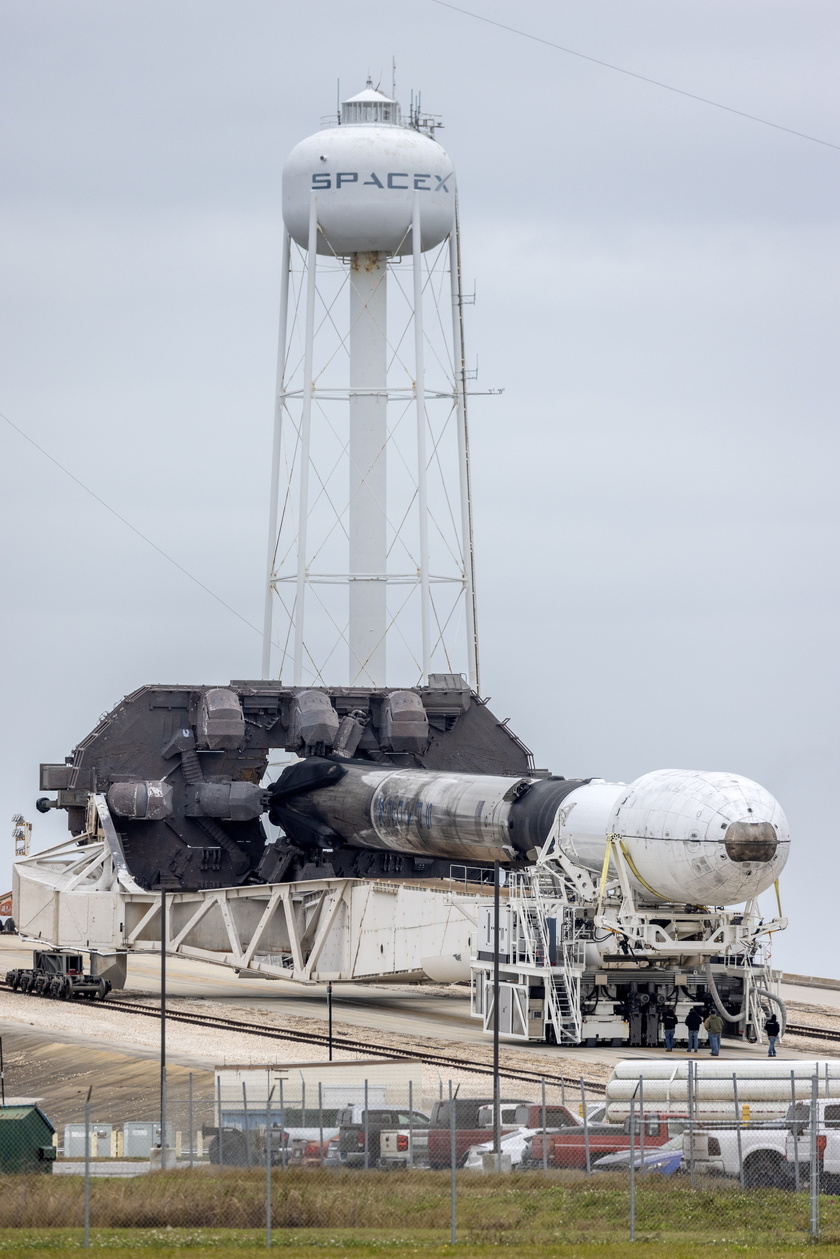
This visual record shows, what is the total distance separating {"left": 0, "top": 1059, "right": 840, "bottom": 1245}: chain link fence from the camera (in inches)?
971

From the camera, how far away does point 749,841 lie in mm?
38688

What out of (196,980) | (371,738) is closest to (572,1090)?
(371,738)

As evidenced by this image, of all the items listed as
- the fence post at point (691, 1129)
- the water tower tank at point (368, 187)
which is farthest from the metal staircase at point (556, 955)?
the water tower tank at point (368, 187)

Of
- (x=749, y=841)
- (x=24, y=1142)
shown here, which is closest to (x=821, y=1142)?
(x=24, y=1142)

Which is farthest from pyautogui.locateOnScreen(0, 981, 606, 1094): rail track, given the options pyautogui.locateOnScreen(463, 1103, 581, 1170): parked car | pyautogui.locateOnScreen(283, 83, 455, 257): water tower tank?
pyautogui.locateOnScreen(283, 83, 455, 257): water tower tank

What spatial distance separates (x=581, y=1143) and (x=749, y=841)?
457 inches

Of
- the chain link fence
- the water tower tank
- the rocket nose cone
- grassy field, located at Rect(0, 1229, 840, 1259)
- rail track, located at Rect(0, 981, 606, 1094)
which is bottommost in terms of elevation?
grassy field, located at Rect(0, 1229, 840, 1259)

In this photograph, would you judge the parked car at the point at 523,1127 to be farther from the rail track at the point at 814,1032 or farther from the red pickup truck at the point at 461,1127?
the rail track at the point at 814,1032

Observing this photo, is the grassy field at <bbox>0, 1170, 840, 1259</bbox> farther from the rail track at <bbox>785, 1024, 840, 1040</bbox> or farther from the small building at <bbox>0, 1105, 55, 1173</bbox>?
the rail track at <bbox>785, 1024, 840, 1040</bbox>

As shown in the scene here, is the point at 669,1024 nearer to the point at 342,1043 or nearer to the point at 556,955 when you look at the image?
the point at 556,955

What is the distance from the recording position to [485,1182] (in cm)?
2662

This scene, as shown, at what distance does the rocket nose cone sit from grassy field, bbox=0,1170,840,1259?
1258 centimetres

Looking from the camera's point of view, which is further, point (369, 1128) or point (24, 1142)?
point (24, 1142)

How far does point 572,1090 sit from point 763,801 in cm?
674
